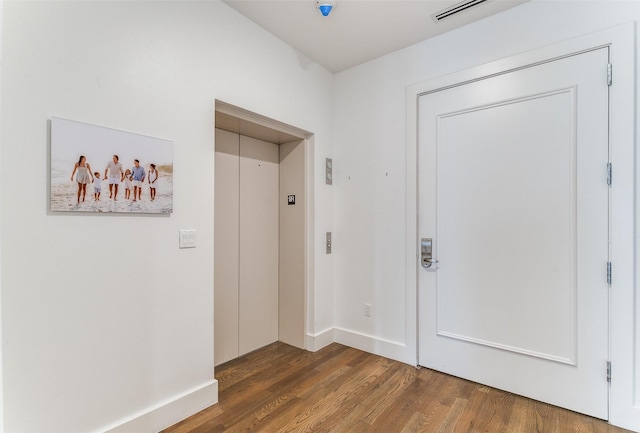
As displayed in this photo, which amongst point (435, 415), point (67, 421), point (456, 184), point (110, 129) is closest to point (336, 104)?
point (456, 184)

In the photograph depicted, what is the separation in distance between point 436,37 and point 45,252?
3.06 meters

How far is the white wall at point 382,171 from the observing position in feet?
7.96

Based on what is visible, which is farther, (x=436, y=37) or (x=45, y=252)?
(x=436, y=37)

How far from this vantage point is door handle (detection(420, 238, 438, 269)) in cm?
263

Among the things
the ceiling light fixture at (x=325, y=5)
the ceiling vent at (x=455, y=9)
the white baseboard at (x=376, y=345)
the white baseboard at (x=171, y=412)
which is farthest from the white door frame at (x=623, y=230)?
the white baseboard at (x=171, y=412)

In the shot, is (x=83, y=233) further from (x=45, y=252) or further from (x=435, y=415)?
(x=435, y=415)

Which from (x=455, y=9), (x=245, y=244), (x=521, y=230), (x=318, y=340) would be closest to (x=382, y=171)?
(x=521, y=230)

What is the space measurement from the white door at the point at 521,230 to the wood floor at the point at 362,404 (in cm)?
17

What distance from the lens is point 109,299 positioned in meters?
1.68

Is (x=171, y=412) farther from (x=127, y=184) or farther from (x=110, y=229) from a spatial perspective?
(x=127, y=184)

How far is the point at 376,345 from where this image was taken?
294cm

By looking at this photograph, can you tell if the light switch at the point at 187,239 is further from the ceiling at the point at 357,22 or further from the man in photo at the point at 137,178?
the ceiling at the point at 357,22

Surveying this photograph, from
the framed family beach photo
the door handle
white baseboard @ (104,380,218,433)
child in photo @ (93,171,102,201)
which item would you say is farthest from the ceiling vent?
white baseboard @ (104,380,218,433)

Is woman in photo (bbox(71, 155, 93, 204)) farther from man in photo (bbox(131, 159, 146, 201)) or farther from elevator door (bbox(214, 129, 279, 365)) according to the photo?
elevator door (bbox(214, 129, 279, 365))
